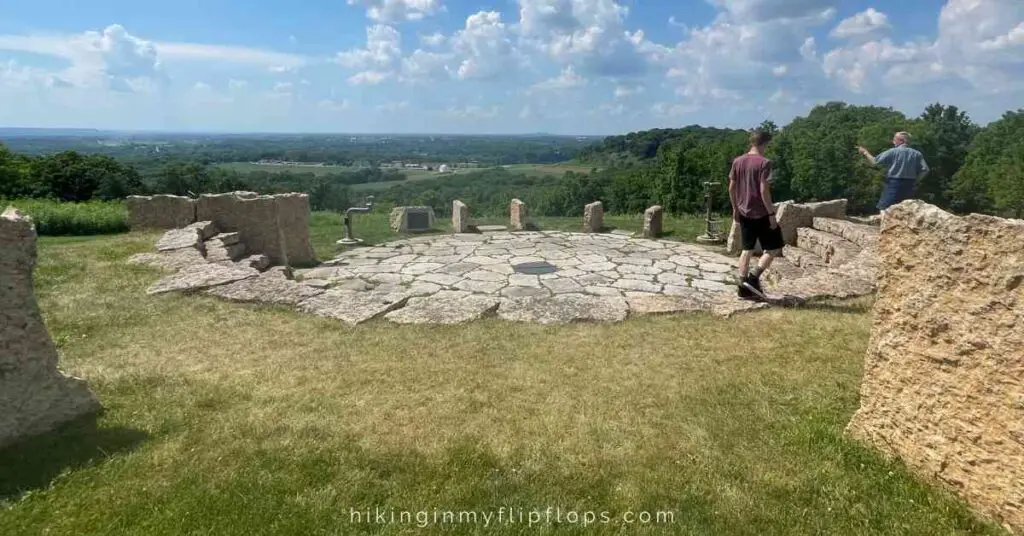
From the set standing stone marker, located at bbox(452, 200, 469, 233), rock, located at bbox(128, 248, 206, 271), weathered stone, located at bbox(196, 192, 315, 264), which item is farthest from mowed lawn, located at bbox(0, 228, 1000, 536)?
standing stone marker, located at bbox(452, 200, 469, 233)

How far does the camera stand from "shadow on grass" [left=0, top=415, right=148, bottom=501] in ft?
8.54

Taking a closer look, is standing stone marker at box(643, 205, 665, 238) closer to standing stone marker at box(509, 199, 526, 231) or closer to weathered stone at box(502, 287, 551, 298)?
standing stone marker at box(509, 199, 526, 231)

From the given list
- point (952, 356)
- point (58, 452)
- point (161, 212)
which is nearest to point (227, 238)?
point (161, 212)

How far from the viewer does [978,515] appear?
2377 mm

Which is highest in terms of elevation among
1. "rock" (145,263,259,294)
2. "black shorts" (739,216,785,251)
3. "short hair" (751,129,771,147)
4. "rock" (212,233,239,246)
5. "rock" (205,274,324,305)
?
"short hair" (751,129,771,147)

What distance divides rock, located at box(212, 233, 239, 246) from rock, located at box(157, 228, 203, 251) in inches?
10.2

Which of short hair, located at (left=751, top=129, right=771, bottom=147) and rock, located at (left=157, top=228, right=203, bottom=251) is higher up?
short hair, located at (left=751, top=129, right=771, bottom=147)

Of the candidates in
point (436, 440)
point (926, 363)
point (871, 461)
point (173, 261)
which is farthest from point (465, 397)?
point (173, 261)

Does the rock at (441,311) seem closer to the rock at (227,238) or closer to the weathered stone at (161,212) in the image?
the rock at (227,238)

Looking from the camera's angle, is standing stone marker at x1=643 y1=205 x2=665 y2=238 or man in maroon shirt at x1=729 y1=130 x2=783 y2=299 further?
standing stone marker at x1=643 y1=205 x2=665 y2=238

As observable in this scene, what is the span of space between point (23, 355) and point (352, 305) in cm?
265

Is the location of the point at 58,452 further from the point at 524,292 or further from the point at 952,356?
the point at 524,292

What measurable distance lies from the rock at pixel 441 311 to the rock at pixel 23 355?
8.10 ft

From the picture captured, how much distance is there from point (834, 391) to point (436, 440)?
258cm
